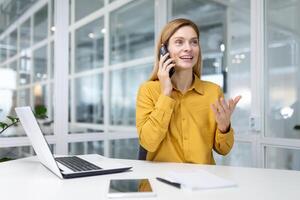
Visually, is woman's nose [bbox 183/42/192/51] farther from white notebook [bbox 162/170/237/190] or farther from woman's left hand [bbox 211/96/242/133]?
white notebook [bbox 162/170/237/190]

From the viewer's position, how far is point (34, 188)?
1.02 m

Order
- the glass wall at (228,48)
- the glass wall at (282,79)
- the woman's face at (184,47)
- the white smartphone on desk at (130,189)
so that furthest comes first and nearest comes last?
the glass wall at (228,48) → the glass wall at (282,79) → the woman's face at (184,47) → the white smartphone on desk at (130,189)

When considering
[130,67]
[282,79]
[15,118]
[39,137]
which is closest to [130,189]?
[39,137]

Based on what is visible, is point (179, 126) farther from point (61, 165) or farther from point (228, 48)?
point (228, 48)

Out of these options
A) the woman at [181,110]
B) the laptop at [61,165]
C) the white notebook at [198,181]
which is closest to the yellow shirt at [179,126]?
the woman at [181,110]

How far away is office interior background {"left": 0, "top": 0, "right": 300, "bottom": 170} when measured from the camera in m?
2.50

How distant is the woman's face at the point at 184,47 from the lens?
5.90 ft

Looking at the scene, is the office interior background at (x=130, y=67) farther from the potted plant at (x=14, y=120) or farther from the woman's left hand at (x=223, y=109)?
the woman's left hand at (x=223, y=109)

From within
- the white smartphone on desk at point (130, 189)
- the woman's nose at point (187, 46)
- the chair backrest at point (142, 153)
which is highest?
the woman's nose at point (187, 46)

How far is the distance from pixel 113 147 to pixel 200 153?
61.3 inches

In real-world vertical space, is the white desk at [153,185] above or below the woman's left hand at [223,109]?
below

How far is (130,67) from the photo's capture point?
3764 millimetres

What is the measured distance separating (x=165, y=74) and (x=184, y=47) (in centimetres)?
20

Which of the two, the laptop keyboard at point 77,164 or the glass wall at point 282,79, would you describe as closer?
the laptop keyboard at point 77,164
